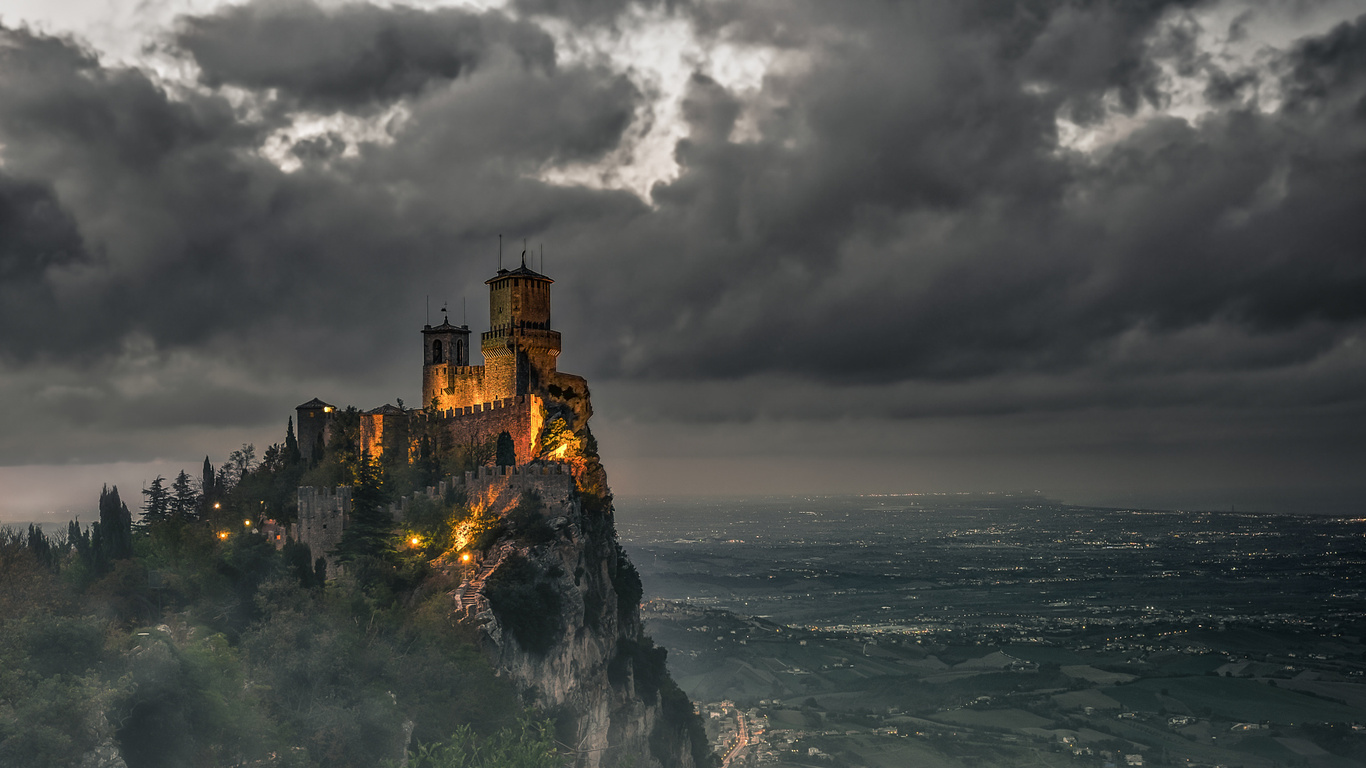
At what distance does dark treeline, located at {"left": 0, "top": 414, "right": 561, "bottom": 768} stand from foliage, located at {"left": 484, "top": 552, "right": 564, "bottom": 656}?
9.81 feet

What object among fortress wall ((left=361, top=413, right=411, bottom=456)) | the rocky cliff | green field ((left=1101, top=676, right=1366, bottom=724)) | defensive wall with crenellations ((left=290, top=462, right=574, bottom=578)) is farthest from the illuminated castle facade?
green field ((left=1101, top=676, right=1366, bottom=724))

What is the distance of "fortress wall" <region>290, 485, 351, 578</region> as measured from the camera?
4997 cm

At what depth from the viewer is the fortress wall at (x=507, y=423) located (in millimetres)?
60625

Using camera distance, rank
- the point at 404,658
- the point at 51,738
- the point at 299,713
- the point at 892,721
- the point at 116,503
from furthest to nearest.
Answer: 1. the point at 892,721
2. the point at 116,503
3. the point at 404,658
4. the point at 299,713
5. the point at 51,738

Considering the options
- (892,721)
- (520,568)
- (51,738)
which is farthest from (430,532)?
(892,721)

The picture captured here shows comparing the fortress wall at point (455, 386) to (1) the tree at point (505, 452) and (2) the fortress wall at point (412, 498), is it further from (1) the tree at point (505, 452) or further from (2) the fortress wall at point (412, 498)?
(2) the fortress wall at point (412, 498)

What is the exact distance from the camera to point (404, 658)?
140 ft

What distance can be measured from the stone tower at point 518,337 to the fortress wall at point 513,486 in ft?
32.9

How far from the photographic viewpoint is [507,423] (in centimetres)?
6072

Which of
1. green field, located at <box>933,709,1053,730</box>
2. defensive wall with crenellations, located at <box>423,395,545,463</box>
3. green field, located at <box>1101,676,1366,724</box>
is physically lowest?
green field, located at <box>1101,676,1366,724</box>

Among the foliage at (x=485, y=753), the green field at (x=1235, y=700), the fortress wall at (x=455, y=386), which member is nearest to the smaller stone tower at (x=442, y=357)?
the fortress wall at (x=455, y=386)

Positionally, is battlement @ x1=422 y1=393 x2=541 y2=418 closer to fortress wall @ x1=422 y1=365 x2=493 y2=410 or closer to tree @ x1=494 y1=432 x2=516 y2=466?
fortress wall @ x1=422 y1=365 x2=493 y2=410

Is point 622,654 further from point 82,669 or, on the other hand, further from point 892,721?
point 892,721

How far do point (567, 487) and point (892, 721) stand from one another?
95254 millimetres
